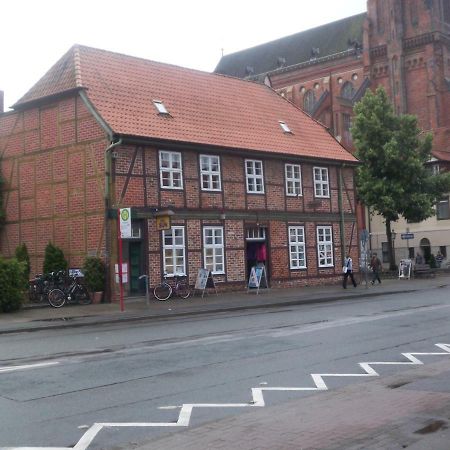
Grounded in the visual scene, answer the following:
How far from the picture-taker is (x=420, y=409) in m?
7.10

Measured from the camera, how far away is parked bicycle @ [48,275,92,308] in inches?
904

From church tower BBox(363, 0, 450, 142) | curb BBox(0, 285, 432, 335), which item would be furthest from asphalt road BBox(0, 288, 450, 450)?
church tower BBox(363, 0, 450, 142)

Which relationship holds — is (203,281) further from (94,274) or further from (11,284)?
(11,284)

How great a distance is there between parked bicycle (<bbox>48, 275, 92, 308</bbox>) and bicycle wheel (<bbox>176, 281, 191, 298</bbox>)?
3.51 meters

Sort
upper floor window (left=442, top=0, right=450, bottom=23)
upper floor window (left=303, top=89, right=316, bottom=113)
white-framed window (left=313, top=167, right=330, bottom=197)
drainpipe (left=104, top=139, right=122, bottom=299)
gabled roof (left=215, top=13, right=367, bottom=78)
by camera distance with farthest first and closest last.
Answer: gabled roof (left=215, top=13, right=367, bottom=78) → upper floor window (left=303, top=89, right=316, bottom=113) → upper floor window (left=442, top=0, right=450, bottom=23) → white-framed window (left=313, top=167, right=330, bottom=197) → drainpipe (left=104, top=139, right=122, bottom=299)

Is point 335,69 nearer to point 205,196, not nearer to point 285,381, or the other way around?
point 205,196

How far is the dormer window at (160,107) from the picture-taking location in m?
27.8

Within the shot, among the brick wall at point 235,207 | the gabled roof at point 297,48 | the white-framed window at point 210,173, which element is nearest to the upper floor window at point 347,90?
the gabled roof at point 297,48

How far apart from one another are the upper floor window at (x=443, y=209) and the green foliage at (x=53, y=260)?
33.0 metres

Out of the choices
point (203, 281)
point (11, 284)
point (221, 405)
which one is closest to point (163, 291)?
point (203, 281)

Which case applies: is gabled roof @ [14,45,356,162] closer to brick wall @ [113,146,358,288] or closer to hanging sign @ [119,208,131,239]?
brick wall @ [113,146,358,288]

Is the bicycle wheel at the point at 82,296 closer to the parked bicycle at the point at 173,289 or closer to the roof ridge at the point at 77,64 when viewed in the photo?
the parked bicycle at the point at 173,289

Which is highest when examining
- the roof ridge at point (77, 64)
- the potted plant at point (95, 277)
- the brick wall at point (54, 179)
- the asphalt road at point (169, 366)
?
the roof ridge at point (77, 64)

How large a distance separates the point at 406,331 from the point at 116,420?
28.0 ft
